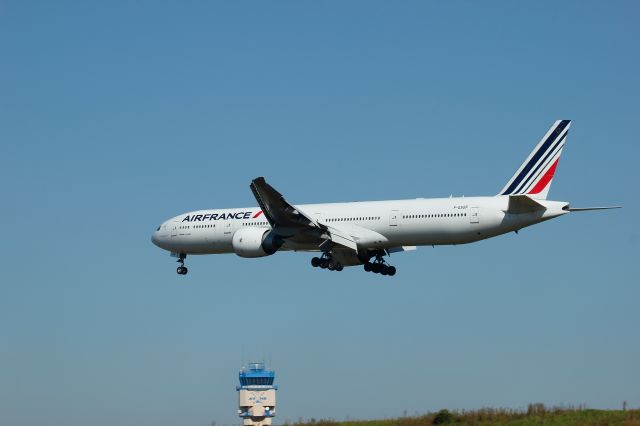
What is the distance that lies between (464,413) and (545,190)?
457 inches

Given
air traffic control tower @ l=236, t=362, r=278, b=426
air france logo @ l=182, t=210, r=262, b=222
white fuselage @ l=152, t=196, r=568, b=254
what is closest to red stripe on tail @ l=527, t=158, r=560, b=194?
white fuselage @ l=152, t=196, r=568, b=254

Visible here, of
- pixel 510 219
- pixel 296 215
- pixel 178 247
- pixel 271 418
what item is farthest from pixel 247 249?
pixel 271 418

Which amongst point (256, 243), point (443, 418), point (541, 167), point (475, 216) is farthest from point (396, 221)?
point (443, 418)

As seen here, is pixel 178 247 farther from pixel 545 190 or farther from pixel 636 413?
pixel 636 413

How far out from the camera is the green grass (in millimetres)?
45062

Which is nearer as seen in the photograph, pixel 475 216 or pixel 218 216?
pixel 475 216

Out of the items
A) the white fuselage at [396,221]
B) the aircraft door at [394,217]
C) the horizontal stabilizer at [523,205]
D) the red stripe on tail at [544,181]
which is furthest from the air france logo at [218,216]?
the red stripe on tail at [544,181]

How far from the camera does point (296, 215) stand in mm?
57281

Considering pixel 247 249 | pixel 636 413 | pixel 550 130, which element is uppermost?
pixel 550 130

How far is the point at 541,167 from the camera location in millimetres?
56188

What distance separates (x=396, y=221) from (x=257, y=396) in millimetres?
24831

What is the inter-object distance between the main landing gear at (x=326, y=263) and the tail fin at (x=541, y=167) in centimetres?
875

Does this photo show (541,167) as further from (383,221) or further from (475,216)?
(383,221)

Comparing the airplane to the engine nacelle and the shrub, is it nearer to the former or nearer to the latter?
the engine nacelle
